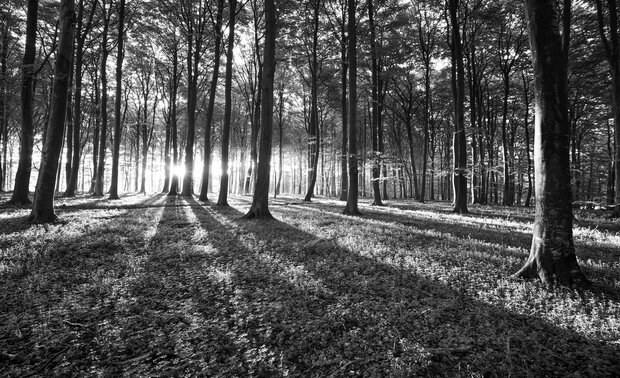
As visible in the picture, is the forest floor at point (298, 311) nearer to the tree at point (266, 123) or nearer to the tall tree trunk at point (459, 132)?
the tree at point (266, 123)

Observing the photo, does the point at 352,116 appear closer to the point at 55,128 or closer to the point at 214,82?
the point at 214,82

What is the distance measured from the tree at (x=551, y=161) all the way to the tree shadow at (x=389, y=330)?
1.72 meters

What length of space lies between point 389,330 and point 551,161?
412cm

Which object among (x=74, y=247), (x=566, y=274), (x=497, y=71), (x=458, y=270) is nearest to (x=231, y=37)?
(x=74, y=247)

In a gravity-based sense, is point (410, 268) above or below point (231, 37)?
below

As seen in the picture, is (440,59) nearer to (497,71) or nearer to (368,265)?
(497,71)

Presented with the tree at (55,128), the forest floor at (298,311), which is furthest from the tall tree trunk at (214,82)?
the forest floor at (298,311)

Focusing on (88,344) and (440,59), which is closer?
(88,344)

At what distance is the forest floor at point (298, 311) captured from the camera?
2854 millimetres

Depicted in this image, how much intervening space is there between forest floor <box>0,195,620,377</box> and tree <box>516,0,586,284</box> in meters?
0.42

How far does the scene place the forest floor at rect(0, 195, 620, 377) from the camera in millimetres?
2854

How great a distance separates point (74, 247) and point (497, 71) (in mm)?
→ 35507

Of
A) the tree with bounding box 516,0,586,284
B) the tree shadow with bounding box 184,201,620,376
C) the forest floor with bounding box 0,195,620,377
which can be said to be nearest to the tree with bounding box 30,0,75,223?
the forest floor with bounding box 0,195,620,377

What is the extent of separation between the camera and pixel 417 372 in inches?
107
